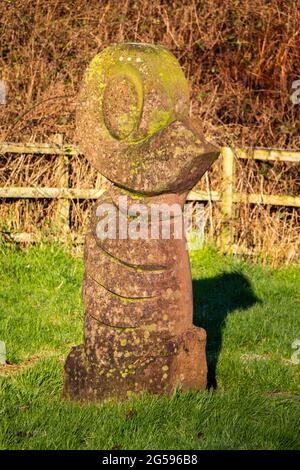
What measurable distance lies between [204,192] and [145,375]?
5.31 m

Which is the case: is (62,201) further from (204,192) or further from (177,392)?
(177,392)

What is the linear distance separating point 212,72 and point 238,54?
1.52 ft

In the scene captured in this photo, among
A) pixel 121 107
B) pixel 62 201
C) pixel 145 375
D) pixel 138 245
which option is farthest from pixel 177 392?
pixel 62 201

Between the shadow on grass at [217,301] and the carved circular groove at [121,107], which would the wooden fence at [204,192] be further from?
the carved circular groove at [121,107]

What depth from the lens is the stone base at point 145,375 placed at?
5.00 meters

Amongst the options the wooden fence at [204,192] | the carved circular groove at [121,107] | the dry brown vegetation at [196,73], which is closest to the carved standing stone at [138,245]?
the carved circular groove at [121,107]

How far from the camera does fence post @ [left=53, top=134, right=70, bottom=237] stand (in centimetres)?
973

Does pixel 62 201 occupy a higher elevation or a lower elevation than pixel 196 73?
lower

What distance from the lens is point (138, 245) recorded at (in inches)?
196

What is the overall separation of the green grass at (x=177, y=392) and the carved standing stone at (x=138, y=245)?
191 millimetres

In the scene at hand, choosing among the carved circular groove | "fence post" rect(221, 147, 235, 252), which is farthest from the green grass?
the carved circular groove

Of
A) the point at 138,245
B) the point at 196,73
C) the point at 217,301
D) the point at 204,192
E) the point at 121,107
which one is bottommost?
the point at 217,301

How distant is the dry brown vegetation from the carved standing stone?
482 cm

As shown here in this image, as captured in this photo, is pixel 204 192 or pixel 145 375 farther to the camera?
pixel 204 192
